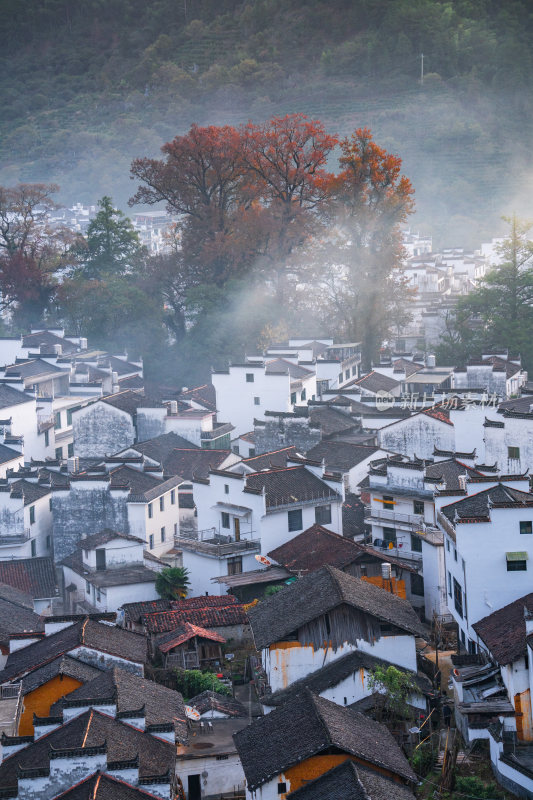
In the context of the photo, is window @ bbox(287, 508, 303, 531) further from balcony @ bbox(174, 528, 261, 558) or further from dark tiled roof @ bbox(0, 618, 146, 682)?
dark tiled roof @ bbox(0, 618, 146, 682)

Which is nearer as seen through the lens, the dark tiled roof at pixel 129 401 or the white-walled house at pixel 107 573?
the white-walled house at pixel 107 573

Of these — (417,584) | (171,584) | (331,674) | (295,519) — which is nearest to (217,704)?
(331,674)

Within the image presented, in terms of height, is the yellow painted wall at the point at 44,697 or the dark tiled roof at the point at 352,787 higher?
the dark tiled roof at the point at 352,787

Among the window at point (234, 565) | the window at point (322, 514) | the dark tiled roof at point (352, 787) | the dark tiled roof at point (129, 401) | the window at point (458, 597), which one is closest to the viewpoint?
the dark tiled roof at point (352, 787)

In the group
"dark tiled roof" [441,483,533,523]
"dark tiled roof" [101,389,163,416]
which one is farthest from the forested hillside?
"dark tiled roof" [441,483,533,523]

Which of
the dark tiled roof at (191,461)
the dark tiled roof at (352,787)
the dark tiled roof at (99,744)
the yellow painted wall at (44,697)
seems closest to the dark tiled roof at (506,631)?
the dark tiled roof at (352,787)

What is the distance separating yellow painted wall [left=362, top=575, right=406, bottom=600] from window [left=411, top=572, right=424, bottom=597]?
2.43ft

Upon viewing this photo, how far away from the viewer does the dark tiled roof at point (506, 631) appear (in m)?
19.0

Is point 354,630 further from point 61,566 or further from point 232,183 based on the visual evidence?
point 232,183

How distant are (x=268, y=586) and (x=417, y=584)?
3212 mm

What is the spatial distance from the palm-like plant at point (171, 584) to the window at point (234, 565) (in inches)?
42.2

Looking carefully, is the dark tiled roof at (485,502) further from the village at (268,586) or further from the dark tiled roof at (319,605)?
the dark tiled roof at (319,605)

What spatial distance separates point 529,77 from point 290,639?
8923cm

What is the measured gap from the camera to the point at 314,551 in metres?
27.2
